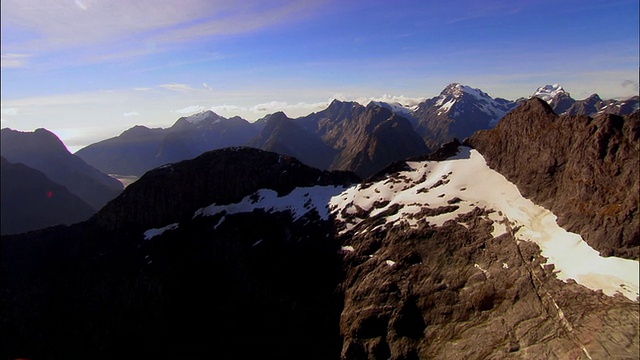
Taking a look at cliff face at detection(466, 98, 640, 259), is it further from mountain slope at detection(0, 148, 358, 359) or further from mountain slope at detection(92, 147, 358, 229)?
mountain slope at detection(92, 147, 358, 229)

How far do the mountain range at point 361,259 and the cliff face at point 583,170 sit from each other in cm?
23

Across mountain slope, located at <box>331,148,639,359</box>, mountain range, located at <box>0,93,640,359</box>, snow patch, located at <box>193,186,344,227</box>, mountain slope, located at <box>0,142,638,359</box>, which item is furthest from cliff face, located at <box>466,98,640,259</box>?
snow patch, located at <box>193,186,344,227</box>

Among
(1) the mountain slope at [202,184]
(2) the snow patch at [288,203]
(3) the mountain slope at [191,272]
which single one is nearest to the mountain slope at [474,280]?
(3) the mountain slope at [191,272]

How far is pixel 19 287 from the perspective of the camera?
284ft

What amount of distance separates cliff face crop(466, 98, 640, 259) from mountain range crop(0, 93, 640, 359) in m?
0.23

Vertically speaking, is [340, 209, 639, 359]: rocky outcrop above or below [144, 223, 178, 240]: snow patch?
below

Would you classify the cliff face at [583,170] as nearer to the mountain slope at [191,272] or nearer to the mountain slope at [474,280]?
the mountain slope at [474,280]

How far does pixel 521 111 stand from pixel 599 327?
4748 centimetres

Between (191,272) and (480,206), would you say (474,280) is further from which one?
(191,272)

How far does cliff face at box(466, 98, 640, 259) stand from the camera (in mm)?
42156

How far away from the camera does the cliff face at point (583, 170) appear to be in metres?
42.2

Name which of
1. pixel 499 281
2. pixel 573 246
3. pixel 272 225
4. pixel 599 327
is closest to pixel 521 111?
pixel 573 246

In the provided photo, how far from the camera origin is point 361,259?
62.0m

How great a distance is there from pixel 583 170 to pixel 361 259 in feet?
122
